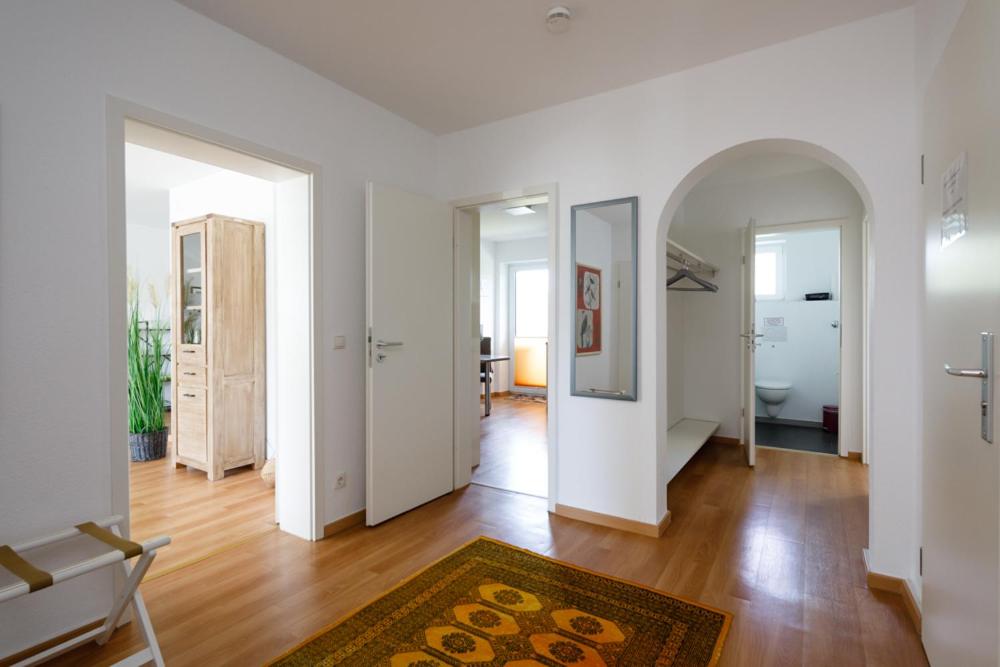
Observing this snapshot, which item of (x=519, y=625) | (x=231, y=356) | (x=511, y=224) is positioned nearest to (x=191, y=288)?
(x=231, y=356)

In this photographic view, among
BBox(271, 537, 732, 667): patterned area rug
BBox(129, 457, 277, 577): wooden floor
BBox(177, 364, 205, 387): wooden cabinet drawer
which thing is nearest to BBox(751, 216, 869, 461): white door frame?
BBox(271, 537, 732, 667): patterned area rug

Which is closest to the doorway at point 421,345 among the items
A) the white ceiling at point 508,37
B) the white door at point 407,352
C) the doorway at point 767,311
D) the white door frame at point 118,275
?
the white door at point 407,352

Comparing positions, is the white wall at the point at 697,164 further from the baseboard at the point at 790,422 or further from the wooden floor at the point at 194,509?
the baseboard at the point at 790,422

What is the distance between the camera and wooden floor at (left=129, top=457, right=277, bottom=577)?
8.75 ft

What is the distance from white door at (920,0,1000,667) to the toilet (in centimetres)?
444

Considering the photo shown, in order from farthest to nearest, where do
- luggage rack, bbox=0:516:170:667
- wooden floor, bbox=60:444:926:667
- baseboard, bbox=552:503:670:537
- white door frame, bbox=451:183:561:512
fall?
white door frame, bbox=451:183:561:512
baseboard, bbox=552:503:670:537
wooden floor, bbox=60:444:926:667
luggage rack, bbox=0:516:170:667

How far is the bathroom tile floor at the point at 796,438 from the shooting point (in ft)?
15.8

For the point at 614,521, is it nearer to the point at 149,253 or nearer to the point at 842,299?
the point at 842,299

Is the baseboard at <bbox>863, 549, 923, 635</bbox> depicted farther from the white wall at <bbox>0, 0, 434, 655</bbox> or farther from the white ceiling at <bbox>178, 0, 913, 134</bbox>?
the white wall at <bbox>0, 0, 434, 655</bbox>

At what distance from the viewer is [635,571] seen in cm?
239

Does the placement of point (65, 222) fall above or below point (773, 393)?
above

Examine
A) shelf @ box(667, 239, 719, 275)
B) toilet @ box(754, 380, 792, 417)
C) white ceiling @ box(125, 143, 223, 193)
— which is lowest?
toilet @ box(754, 380, 792, 417)

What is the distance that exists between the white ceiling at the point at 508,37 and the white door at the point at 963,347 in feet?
3.04

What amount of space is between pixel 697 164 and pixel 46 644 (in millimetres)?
3520
